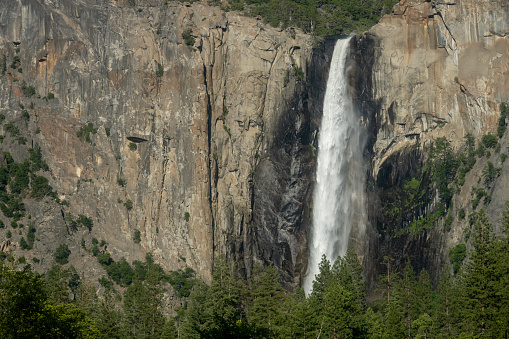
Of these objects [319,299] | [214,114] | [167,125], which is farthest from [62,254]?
[319,299]

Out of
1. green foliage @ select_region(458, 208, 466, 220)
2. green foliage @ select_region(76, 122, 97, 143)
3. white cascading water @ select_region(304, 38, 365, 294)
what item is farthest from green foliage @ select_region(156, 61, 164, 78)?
green foliage @ select_region(458, 208, 466, 220)

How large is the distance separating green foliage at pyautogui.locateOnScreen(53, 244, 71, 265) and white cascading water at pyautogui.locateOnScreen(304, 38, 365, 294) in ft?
96.0

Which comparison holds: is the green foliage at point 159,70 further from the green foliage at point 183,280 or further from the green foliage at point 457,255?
the green foliage at point 457,255

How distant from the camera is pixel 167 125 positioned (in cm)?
12212

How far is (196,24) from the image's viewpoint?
414 feet

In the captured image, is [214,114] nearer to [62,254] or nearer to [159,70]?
[159,70]

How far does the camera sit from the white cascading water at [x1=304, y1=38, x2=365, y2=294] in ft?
384

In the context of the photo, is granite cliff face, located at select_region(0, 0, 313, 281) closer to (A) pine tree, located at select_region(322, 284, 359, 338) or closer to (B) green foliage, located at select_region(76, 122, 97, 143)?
(B) green foliage, located at select_region(76, 122, 97, 143)

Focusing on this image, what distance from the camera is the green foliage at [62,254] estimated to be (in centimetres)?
11393

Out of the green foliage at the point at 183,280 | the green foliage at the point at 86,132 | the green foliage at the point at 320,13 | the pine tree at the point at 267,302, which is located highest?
the green foliage at the point at 320,13

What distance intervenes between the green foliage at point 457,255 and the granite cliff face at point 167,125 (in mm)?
18791

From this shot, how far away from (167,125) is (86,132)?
10653 millimetres

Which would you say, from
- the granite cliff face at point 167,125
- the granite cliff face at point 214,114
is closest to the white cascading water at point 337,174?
the granite cliff face at point 214,114

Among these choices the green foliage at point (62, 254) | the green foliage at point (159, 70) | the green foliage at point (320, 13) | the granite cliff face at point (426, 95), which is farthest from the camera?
the green foliage at point (320, 13)
